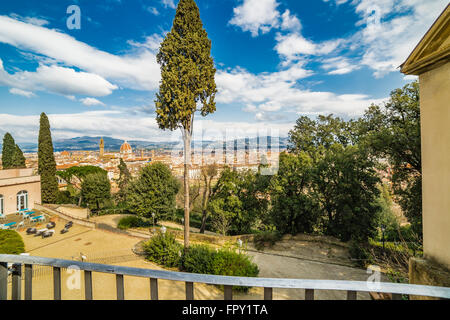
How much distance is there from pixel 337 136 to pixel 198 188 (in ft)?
46.3

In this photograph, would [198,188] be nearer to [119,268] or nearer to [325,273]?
[325,273]

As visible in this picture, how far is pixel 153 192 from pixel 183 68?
10.7 meters

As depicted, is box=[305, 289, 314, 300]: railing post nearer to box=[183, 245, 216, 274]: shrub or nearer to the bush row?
the bush row

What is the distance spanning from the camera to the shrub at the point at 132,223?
16580 mm

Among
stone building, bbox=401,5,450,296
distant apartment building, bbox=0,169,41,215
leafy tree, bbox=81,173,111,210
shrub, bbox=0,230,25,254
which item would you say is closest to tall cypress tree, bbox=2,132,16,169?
distant apartment building, bbox=0,169,41,215

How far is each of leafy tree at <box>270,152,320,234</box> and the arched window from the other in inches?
977

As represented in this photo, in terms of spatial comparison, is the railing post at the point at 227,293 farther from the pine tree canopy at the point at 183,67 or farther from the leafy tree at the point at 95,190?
the leafy tree at the point at 95,190

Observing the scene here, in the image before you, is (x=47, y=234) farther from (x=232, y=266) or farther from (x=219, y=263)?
(x=232, y=266)

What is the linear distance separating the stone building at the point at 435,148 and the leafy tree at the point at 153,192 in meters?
15.8

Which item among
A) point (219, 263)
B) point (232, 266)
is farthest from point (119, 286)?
point (219, 263)

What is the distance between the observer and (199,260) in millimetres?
8680

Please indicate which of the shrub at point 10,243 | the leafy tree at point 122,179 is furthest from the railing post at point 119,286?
the leafy tree at point 122,179

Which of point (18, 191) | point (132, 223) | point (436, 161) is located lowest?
point (132, 223)

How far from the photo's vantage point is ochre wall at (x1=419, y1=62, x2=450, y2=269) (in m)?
2.79
